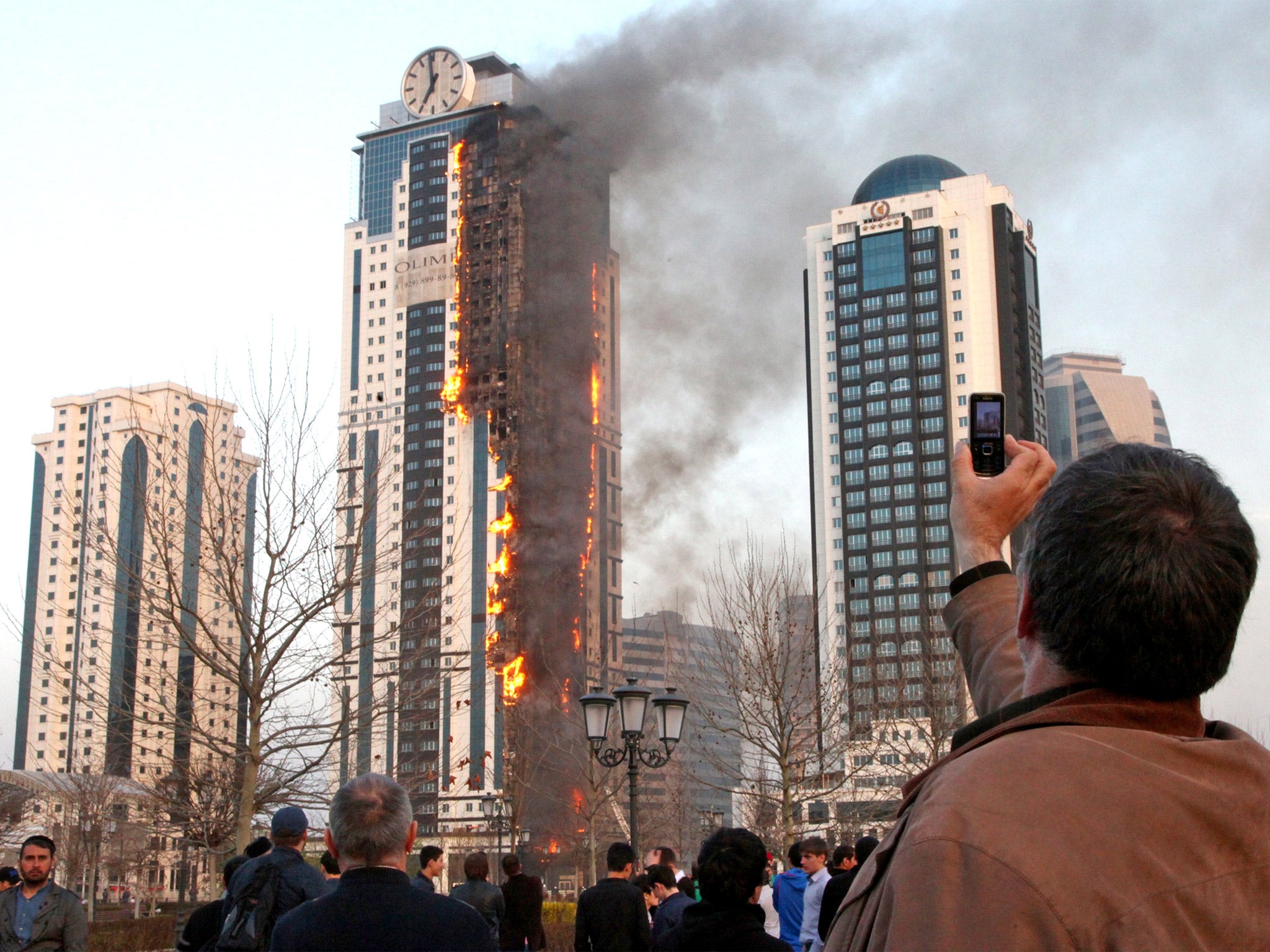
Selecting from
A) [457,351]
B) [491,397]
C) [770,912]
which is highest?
[457,351]

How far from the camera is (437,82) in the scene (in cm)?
10600

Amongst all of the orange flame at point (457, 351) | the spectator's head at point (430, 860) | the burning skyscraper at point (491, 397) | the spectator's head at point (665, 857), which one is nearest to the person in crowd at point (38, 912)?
the spectator's head at point (430, 860)

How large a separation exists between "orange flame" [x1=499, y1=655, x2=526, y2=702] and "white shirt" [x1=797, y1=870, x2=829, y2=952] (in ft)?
201

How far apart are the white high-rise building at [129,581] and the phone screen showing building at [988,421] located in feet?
41.3

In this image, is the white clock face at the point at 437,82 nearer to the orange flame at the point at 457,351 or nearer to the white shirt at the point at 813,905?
the orange flame at the point at 457,351

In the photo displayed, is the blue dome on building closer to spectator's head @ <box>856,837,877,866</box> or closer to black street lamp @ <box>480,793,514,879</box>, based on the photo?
black street lamp @ <box>480,793,514,879</box>

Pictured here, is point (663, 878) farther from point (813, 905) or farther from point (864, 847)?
point (864, 847)

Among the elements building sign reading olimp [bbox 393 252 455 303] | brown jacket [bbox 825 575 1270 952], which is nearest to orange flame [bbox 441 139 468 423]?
building sign reading olimp [bbox 393 252 455 303]

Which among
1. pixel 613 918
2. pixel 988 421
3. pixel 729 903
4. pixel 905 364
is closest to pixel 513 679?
pixel 905 364

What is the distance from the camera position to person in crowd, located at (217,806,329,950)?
5703mm

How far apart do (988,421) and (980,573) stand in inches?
13.0

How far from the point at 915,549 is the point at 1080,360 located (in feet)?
193

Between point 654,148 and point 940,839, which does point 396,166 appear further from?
point 940,839

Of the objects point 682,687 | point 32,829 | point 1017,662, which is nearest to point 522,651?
point 32,829
